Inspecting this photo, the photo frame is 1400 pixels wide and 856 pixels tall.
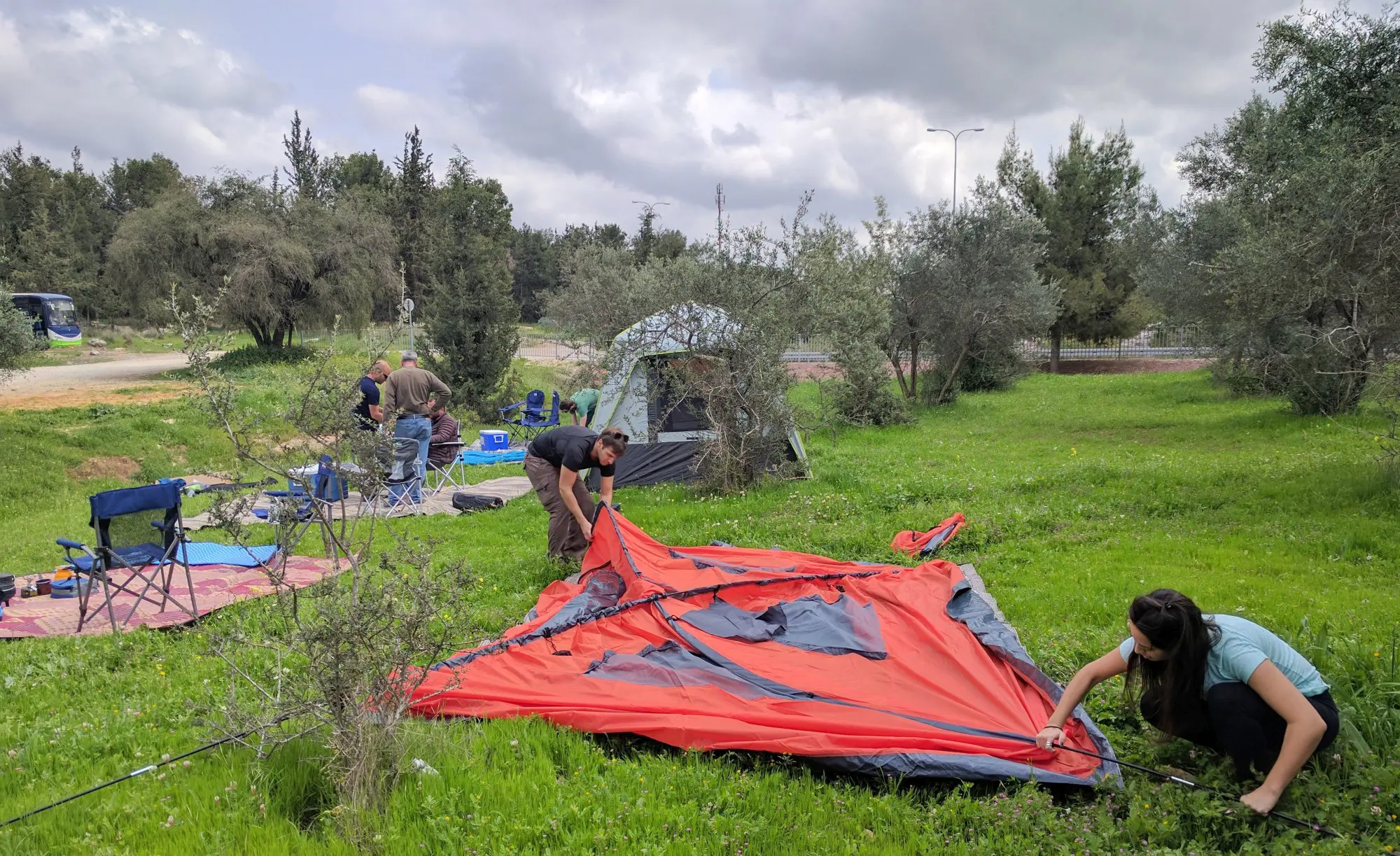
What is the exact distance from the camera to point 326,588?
124 inches

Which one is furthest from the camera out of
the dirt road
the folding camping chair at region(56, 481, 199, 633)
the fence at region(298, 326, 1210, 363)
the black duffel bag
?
the dirt road

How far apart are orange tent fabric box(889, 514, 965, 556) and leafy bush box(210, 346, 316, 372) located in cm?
1896

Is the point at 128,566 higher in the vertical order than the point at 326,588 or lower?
lower

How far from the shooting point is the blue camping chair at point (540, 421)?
602 inches

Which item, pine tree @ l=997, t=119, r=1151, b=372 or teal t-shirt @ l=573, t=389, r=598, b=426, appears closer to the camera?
teal t-shirt @ l=573, t=389, r=598, b=426

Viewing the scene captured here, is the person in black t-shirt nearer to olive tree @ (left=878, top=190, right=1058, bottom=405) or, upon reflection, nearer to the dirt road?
the dirt road

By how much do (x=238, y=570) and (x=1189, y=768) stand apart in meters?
7.06

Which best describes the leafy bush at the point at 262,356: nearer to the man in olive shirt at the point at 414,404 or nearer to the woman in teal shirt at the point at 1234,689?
the man in olive shirt at the point at 414,404

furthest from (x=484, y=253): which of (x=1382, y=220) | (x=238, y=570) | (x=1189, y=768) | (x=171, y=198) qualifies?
(x=1189, y=768)

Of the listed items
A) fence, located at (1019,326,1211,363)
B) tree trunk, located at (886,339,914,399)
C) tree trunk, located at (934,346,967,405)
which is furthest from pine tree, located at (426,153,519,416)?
fence, located at (1019,326,1211,363)

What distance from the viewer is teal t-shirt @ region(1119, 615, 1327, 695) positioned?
10.1ft

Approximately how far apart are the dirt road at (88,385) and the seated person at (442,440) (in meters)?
4.35

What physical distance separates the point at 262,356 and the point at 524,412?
10751 millimetres

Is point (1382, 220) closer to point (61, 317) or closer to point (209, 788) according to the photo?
point (209, 788)
